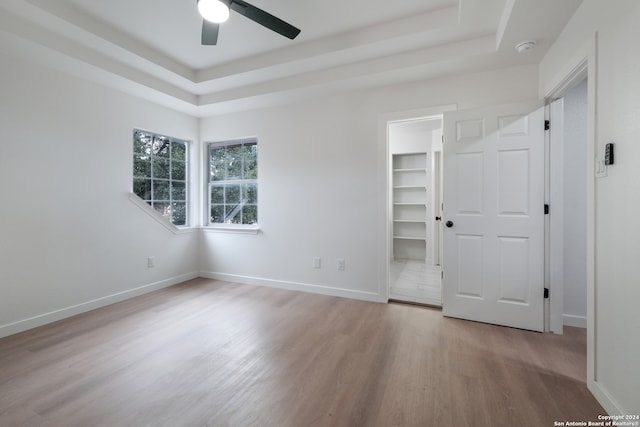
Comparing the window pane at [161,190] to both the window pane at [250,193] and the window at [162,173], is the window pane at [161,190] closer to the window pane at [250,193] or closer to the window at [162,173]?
the window at [162,173]

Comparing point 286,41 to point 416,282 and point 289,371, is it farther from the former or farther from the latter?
point 416,282

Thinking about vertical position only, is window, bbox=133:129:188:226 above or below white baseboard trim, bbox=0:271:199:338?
above

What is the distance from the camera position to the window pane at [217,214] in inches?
174

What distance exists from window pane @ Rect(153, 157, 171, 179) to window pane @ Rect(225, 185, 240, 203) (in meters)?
0.83

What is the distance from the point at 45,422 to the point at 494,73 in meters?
4.21

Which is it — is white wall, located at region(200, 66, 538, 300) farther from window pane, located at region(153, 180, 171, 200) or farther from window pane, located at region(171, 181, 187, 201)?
window pane, located at region(153, 180, 171, 200)

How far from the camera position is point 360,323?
107 inches

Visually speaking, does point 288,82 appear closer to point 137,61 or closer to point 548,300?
point 137,61

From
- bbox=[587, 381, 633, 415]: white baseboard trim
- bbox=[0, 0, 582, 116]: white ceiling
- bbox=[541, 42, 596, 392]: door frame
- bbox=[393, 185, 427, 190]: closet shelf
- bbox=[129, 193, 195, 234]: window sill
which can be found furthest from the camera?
bbox=[393, 185, 427, 190]: closet shelf

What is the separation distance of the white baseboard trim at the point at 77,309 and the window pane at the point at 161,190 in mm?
1145

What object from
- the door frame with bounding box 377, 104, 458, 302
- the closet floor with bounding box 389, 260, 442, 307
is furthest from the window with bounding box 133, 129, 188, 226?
the closet floor with bounding box 389, 260, 442, 307


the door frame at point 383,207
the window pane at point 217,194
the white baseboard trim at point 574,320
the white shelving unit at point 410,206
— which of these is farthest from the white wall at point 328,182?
the white shelving unit at point 410,206

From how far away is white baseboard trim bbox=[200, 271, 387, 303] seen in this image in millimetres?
3353

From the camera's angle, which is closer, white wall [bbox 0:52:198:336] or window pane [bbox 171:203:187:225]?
white wall [bbox 0:52:198:336]
